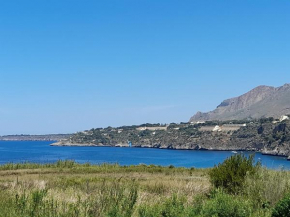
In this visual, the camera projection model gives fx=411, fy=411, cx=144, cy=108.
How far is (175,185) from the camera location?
1838cm

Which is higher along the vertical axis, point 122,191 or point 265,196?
point 122,191

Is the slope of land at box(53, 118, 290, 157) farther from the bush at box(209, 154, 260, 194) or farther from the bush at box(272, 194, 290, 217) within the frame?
the bush at box(272, 194, 290, 217)

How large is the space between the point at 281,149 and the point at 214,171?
113500 millimetres

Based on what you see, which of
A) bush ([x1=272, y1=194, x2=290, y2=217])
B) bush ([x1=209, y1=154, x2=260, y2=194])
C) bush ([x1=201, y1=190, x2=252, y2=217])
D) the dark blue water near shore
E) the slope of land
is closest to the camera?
bush ([x1=272, y1=194, x2=290, y2=217])

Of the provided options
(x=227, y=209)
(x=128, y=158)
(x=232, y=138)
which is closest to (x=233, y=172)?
(x=227, y=209)

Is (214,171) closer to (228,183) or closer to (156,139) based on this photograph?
(228,183)

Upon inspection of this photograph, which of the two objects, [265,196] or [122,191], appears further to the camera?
[265,196]

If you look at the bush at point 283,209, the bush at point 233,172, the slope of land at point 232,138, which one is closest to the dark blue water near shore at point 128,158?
the slope of land at point 232,138

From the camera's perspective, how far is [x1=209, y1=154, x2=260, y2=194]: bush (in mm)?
17516

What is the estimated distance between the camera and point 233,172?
17.9 meters

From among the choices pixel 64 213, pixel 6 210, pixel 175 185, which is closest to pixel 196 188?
pixel 175 185

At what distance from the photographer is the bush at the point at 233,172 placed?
57.5ft

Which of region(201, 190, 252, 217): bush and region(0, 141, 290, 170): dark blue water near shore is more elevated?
region(201, 190, 252, 217): bush

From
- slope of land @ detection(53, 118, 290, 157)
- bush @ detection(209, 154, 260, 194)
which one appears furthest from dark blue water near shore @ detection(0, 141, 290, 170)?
bush @ detection(209, 154, 260, 194)
